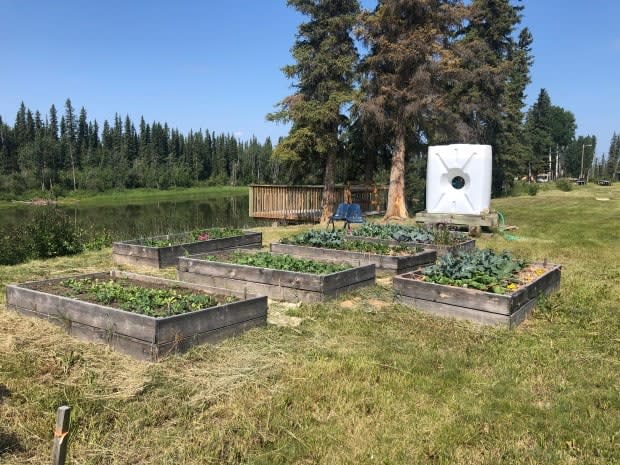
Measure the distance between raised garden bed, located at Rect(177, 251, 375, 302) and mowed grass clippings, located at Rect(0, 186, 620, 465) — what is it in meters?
0.66

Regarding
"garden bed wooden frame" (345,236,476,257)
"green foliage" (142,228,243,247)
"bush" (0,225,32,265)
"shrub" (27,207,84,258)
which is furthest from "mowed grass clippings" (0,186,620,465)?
"shrub" (27,207,84,258)

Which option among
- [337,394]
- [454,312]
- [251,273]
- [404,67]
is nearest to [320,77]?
[404,67]

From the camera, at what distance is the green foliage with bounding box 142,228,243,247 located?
1039cm

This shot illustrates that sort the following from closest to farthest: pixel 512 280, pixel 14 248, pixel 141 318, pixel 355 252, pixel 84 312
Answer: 1. pixel 141 318
2. pixel 84 312
3. pixel 512 280
4. pixel 355 252
5. pixel 14 248

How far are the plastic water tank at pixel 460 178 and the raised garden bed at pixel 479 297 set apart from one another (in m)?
7.21

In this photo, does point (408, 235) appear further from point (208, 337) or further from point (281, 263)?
point (208, 337)

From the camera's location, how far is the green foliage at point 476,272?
6250mm

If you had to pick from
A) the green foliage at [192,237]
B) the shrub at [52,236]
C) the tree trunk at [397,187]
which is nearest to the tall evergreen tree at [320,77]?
the tree trunk at [397,187]

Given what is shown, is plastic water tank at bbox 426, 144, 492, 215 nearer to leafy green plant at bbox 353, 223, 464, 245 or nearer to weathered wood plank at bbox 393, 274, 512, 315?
leafy green plant at bbox 353, 223, 464, 245

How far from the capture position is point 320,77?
18.3 metres

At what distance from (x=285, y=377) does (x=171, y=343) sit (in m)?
1.16

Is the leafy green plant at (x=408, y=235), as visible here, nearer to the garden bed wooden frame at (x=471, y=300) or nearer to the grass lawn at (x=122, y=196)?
the garden bed wooden frame at (x=471, y=300)

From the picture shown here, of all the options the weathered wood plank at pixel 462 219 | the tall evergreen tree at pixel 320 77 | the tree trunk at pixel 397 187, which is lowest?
the weathered wood plank at pixel 462 219

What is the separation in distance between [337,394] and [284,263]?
3804 mm
